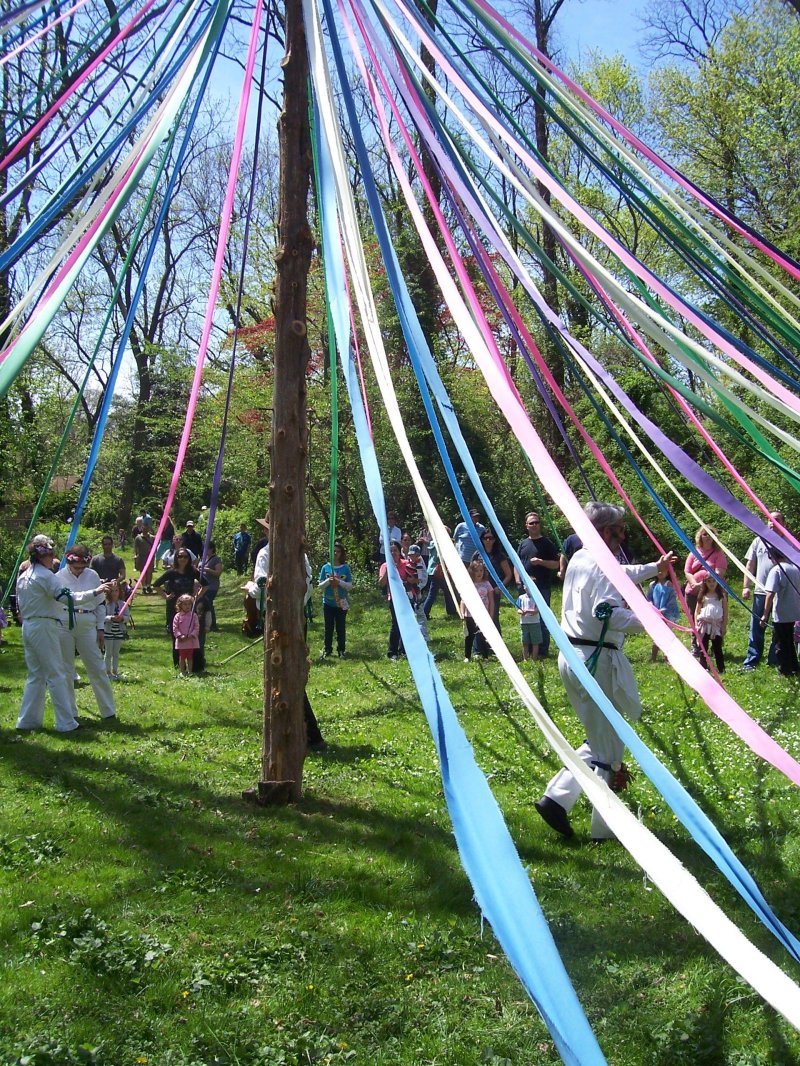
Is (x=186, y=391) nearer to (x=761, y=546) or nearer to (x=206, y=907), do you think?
(x=761, y=546)

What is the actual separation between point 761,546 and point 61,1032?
7492 millimetres

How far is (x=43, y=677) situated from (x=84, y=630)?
0.53 metres

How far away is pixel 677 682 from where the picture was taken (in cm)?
846

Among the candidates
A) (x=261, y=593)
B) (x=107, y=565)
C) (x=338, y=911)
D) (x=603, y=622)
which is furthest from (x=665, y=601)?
(x=107, y=565)

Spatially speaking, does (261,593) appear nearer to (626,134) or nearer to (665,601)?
(665,601)

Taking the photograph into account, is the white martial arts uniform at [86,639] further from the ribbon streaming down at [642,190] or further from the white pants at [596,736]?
the ribbon streaming down at [642,190]

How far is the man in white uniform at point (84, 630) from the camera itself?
7.75 metres

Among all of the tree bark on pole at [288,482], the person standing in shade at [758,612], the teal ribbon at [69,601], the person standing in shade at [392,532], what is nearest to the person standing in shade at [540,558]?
the person standing in shade at [392,532]

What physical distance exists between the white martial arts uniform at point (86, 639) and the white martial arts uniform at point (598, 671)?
189 inches

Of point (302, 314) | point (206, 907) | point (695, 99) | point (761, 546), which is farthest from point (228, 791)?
point (695, 99)

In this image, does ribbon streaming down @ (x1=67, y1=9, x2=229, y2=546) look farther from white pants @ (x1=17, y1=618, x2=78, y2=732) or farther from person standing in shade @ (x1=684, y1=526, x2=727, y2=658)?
person standing in shade @ (x1=684, y1=526, x2=727, y2=658)

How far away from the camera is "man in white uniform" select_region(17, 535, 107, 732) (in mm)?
7457

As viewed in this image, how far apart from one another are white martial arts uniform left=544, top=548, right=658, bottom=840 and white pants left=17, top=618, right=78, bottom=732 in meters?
4.70

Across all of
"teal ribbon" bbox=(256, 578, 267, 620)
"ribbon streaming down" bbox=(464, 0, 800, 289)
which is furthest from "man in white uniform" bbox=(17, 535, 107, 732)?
"ribbon streaming down" bbox=(464, 0, 800, 289)
